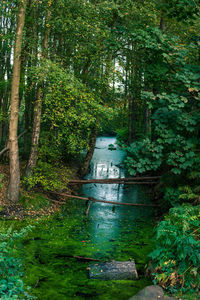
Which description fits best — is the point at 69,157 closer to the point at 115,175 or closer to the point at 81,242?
the point at 115,175

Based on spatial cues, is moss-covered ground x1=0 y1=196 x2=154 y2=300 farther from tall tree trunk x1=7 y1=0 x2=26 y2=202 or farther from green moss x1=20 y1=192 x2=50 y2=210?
tall tree trunk x1=7 y1=0 x2=26 y2=202

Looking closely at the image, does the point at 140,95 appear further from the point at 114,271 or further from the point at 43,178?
the point at 43,178

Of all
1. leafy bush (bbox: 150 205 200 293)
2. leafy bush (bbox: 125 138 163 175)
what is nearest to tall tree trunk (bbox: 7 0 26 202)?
leafy bush (bbox: 125 138 163 175)

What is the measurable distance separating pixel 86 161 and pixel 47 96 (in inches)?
318

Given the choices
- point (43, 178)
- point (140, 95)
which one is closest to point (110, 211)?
point (43, 178)

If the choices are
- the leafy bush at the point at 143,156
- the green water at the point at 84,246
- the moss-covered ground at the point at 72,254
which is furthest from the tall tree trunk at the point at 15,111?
the leafy bush at the point at 143,156

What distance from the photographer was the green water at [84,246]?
295 inches

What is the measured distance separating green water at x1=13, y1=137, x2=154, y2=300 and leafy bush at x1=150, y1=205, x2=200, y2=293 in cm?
95

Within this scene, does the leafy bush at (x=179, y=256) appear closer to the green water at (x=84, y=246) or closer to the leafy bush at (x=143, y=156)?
the green water at (x=84, y=246)

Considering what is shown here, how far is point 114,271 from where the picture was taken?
7.98 meters

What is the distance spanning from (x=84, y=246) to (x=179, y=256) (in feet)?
13.0

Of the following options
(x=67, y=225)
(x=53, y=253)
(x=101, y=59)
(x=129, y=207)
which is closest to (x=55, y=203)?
(x=67, y=225)

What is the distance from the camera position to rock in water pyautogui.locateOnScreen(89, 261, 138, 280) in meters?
7.91

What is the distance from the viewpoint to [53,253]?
9.36 meters
